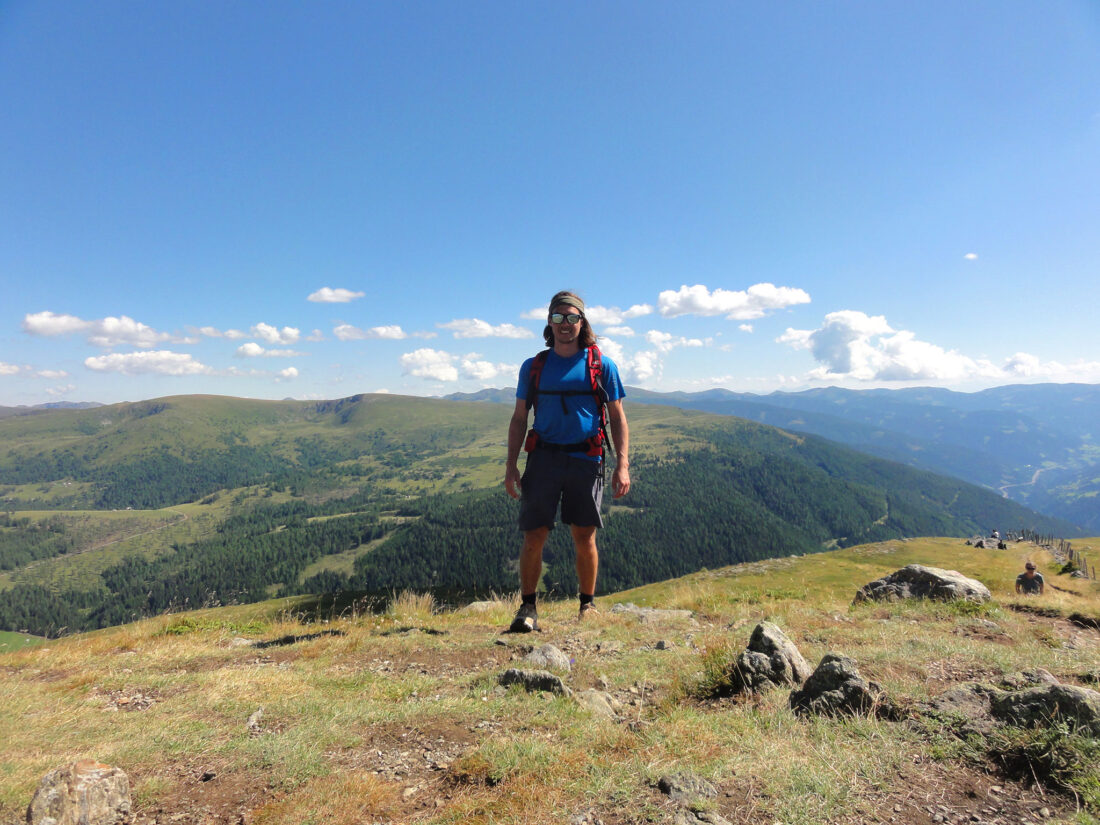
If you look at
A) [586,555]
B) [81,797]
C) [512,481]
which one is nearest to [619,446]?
[512,481]

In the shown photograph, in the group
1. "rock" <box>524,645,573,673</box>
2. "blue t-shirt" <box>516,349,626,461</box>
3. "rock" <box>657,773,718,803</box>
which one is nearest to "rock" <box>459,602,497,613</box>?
"rock" <box>524,645,573,673</box>

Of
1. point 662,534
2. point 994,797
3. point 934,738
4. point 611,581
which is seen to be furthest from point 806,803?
point 662,534

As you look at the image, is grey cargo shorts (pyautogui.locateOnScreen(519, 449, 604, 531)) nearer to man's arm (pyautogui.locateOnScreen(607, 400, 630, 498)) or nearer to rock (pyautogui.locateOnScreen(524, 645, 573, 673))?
man's arm (pyautogui.locateOnScreen(607, 400, 630, 498))

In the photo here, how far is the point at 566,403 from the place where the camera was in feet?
22.2

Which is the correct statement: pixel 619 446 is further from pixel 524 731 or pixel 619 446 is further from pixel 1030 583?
pixel 1030 583

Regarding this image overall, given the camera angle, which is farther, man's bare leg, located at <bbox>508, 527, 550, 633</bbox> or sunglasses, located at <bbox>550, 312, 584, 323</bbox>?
man's bare leg, located at <bbox>508, 527, 550, 633</bbox>

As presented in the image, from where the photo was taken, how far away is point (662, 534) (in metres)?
186

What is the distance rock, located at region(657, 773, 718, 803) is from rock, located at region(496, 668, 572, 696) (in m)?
1.84

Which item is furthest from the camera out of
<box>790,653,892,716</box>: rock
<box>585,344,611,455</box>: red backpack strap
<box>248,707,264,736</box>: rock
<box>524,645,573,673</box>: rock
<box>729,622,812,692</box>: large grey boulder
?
<box>585,344,611,455</box>: red backpack strap

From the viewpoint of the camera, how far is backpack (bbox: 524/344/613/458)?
6793 millimetres

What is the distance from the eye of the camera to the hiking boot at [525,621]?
7.21 metres

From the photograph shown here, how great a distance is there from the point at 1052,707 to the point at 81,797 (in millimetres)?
5991

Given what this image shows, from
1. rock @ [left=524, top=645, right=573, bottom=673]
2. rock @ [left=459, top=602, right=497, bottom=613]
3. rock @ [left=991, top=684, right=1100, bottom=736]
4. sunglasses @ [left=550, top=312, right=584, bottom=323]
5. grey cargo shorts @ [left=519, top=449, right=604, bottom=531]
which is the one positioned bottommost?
rock @ [left=459, top=602, right=497, bottom=613]

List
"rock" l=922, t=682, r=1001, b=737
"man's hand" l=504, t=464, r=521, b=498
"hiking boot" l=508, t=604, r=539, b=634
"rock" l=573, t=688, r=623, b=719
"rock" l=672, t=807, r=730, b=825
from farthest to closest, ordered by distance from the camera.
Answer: "hiking boot" l=508, t=604, r=539, b=634
"man's hand" l=504, t=464, r=521, b=498
"rock" l=573, t=688, r=623, b=719
"rock" l=922, t=682, r=1001, b=737
"rock" l=672, t=807, r=730, b=825
